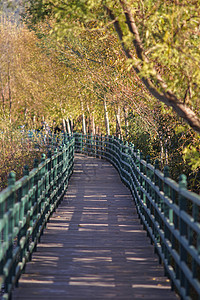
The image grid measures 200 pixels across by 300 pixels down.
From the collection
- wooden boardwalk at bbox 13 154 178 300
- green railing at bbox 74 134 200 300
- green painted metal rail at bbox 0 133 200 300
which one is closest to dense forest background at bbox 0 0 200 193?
green railing at bbox 74 134 200 300

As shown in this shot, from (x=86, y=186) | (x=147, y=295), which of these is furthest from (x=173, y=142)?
(x=147, y=295)

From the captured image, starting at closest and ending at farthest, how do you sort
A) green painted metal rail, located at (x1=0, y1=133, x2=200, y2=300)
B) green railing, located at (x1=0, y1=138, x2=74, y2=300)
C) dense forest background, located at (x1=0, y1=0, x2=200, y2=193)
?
green painted metal rail, located at (x1=0, y1=133, x2=200, y2=300) < green railing, located at (x1=0, y1=138, x2=74, y2=300) < dense forest background, located at (x1=0, y1=0, x2=200, y2=193)

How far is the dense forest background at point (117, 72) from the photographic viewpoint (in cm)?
680

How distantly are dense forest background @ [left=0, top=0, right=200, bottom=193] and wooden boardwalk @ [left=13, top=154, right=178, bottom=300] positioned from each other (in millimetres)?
1629

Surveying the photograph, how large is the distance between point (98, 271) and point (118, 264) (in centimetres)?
46

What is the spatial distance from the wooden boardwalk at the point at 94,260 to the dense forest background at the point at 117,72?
1629mm

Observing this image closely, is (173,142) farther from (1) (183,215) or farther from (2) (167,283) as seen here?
(1) (183,215)

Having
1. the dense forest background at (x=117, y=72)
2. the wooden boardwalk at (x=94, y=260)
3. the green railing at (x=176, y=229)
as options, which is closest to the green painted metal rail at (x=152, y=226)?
the green railing at (x=176, y=229)

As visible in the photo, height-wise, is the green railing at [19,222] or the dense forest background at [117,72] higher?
the dense forest background at [117,72]

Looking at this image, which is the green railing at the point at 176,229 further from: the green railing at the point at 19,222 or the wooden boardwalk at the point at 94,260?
the green railing at the point at 19,222

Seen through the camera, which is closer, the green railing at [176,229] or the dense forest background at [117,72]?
the green railing at [176,229]

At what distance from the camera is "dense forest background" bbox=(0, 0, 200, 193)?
22.3ft

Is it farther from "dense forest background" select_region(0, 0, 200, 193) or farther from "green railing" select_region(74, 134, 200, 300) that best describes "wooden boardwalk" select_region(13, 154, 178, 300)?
"dense forest background" select_region(0, 0, 200, 193)

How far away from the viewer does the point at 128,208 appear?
12250mm
